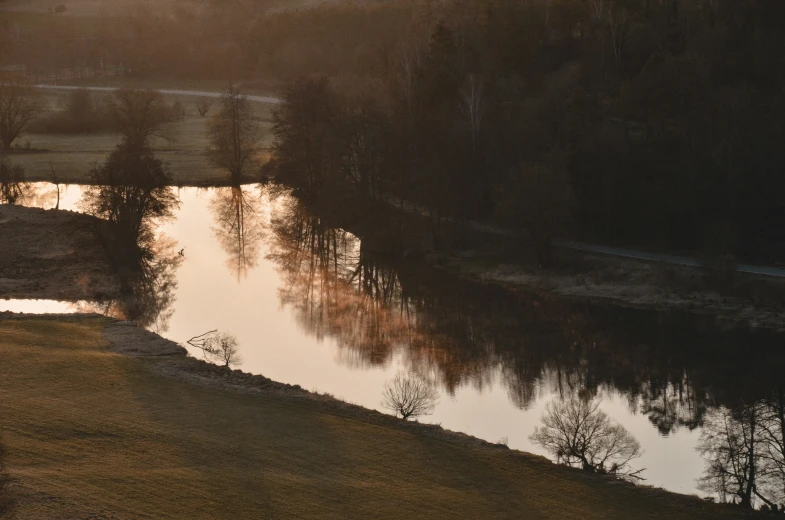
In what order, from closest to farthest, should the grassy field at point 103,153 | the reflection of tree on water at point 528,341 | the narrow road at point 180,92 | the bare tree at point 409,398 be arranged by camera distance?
the bare tree at point 409,398, the reflection of tree on water at point 528,341, the grassy field at point 103,153, the narrow road at point 180,92

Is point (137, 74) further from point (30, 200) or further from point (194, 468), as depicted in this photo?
point (194, 468)

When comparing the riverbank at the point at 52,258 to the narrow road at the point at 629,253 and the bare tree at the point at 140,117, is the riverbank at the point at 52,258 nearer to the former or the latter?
the bare tree at the point at 140,117

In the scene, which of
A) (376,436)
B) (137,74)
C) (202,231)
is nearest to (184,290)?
(202,231)

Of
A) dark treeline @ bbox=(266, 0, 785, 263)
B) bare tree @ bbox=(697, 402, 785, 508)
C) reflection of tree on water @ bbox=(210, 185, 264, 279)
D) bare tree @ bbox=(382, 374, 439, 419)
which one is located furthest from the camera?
reflection of tree on water @ bbox=(210, 185, 264, 279)

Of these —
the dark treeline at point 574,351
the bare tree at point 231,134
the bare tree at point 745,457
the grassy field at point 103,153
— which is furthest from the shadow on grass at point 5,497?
the grassy field at point 103,153

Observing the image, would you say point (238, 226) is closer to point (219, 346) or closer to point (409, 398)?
point (219, 346)

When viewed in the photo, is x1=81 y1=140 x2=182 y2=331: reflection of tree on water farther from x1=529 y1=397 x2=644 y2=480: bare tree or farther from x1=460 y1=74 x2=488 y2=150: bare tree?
x1=529 y1=397 x2=644 y2=480: bare tree

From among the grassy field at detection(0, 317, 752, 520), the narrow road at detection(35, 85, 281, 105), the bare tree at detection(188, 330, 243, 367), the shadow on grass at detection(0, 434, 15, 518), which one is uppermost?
the narrow road at detection(35, 85, 281, 105)

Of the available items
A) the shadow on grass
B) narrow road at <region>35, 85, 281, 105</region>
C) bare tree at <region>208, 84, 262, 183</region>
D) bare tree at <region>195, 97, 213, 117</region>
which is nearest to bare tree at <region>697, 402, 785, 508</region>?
the shadow on grass
